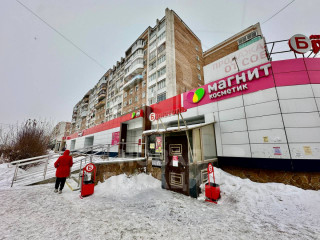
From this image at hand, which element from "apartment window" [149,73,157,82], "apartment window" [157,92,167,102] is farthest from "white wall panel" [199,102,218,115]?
"apartment window" [149,73,157,82]

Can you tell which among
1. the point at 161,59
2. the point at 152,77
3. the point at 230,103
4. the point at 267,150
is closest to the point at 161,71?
the point at 152,77

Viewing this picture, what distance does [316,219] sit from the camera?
4191mm

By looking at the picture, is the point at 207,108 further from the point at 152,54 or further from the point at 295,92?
the point at 152,54

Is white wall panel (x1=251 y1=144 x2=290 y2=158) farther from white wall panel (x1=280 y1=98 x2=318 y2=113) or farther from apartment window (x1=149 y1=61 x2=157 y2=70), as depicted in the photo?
apartment window (x1=149 y1=61 x2=157 y2=70)

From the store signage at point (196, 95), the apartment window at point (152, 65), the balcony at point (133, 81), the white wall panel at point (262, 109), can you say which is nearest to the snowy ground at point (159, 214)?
the white wall panel at point (262, 109)

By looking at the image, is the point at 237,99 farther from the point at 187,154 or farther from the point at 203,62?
the point at 203,62

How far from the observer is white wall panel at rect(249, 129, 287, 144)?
6.80m

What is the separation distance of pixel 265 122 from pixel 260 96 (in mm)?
1611

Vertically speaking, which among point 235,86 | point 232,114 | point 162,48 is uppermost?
point 162,48

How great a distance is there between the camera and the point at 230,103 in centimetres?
881

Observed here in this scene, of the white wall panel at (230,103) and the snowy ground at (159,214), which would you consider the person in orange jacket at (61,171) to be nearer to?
the snowy ground at (159,214)

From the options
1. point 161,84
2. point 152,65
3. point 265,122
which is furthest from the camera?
point 152,65

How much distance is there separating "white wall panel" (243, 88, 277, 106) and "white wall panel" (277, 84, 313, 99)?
299 mm

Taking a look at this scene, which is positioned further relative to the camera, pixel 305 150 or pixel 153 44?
pixel 153 44
